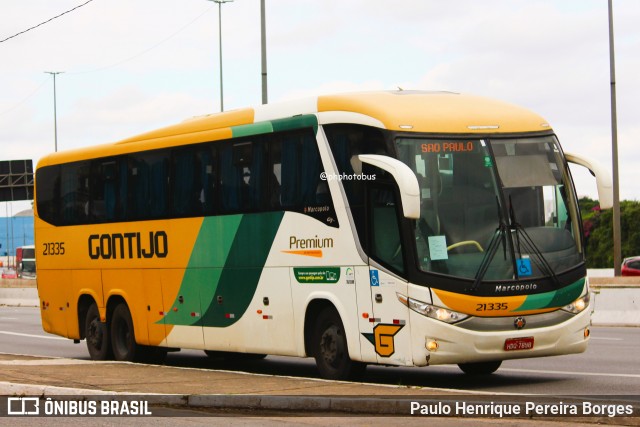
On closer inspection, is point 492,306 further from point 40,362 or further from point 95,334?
point 95,334

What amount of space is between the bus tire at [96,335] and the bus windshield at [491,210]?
8.58 m

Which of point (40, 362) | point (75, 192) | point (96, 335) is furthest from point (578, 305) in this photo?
Result: point (75, 192)

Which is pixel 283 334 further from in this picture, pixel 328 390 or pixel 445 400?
pixel 445 400

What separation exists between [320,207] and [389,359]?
2250 mm

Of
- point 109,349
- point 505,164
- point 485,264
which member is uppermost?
point 505,164

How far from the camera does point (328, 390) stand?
13.9m

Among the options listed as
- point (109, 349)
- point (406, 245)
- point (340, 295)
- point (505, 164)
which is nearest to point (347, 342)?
point (340, 295)

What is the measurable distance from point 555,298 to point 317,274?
10.2 feet

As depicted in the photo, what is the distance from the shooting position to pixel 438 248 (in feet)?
49.4

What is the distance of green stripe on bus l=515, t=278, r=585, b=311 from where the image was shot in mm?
15172

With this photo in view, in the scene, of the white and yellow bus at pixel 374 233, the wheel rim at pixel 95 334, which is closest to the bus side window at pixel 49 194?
the wheel rim at pixel 95 334

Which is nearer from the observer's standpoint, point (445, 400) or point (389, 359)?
point (445, 400)

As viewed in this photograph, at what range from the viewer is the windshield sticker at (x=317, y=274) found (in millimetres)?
16297

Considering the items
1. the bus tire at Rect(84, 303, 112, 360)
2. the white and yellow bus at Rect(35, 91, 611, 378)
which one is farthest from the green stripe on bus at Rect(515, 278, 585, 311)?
the bus tire at Rect(84, 303, 112, 360)
